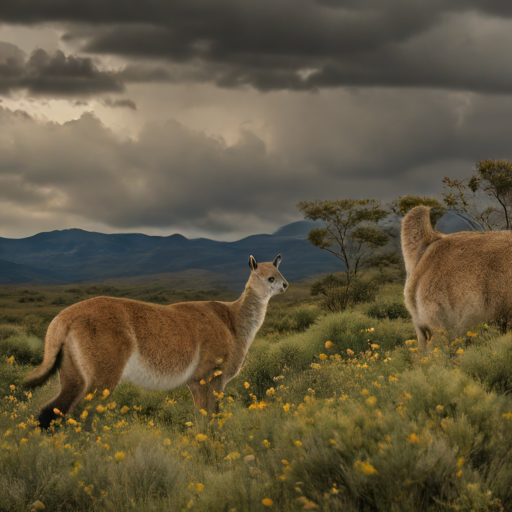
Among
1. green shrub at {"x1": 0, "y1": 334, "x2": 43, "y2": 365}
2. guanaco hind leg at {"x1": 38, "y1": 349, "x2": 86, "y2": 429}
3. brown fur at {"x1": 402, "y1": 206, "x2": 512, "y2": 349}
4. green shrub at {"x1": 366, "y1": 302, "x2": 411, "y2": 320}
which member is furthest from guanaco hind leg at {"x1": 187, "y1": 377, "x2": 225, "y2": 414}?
green shrub at {"x1": 366, "y1": 302, "x2": 411, "y2": 320}

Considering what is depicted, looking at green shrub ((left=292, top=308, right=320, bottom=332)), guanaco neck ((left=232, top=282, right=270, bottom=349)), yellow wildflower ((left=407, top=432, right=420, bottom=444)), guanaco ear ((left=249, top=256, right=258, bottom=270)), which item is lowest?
green shrub ((left=292, top=308, right=320, bottom=332))

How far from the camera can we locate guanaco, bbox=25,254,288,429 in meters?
5.82

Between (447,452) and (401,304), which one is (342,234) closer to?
(401,304)

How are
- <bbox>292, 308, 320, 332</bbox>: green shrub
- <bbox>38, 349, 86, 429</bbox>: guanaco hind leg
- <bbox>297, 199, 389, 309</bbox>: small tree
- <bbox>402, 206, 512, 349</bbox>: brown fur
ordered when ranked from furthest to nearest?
<bbox>297, 199, 389, 309</bbox>: small tree, <bbox>292, 308, 320, 332</bbox>: green shrub, <bbox>38, 349, 86, 429</bbox>: guanaco hind leg, <bbox>402, 206, 512, 349</bbox>: brown fur

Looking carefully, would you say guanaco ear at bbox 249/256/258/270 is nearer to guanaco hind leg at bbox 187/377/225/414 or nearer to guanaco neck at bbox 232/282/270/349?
guanaco neck at bbox 232/282/270/349

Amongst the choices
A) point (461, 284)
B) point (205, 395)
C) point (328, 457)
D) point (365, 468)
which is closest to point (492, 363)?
point (461, 284)

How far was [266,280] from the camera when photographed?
825 centimetres

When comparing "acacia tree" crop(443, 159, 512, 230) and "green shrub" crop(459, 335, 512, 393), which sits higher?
"acacia tree" crop(443, 159, 512, 230)

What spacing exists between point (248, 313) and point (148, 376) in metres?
2.35

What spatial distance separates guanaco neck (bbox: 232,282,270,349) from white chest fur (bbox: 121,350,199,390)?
1.41 meters

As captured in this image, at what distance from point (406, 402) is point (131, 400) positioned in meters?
→ 6.91

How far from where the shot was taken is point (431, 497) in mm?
3094

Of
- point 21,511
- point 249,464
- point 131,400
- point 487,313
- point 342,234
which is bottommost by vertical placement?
point 131,400

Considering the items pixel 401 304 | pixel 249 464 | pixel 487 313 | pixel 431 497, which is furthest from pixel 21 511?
pixel 401 304
